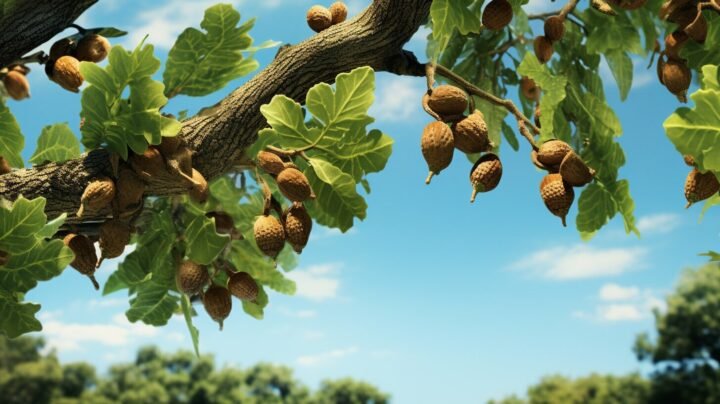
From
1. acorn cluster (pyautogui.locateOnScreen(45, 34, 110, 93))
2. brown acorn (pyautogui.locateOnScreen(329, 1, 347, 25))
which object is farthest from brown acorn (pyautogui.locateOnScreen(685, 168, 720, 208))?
acorn cluster (pyautogui.locateOnScreen(45, 34, 110, 93))

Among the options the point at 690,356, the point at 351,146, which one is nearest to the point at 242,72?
Answer: the point at 351,146

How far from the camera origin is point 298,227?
1.78m

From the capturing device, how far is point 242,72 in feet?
7.48

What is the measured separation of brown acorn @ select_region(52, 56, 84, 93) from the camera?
2189mm

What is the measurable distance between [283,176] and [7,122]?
3.32 ft

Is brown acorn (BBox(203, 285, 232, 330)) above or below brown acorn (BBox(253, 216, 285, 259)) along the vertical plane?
below

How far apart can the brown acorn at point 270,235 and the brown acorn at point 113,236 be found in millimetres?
407

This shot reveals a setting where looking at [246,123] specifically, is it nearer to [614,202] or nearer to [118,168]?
[118,168]

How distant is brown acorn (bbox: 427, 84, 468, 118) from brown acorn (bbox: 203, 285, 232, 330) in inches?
33.1

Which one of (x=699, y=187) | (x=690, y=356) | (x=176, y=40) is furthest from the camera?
(x=690, y=356)

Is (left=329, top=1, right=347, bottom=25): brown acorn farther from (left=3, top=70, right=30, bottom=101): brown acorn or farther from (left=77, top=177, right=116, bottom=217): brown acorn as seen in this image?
(left=3, top=70, right=30, bottom=101): brown acorn

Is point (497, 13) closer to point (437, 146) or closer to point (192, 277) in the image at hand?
point (437, 146)

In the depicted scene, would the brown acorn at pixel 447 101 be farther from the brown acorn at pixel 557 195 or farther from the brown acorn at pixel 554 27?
the brown acorn at pixel 554 27

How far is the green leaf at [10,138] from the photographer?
2252mm
